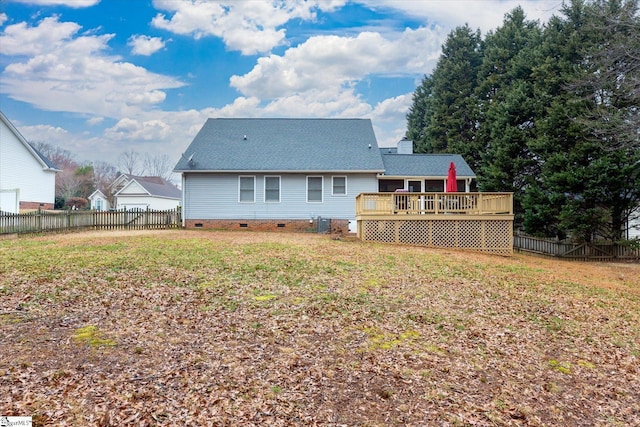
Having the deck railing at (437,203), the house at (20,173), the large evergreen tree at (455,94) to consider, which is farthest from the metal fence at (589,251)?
the house at (20,173)

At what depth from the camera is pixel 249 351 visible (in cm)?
459

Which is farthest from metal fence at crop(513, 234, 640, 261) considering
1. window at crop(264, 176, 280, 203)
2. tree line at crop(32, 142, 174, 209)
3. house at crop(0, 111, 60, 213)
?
tree line at crop(32, 142, 174, 209)

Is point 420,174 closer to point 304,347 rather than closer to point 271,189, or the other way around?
point 271,189

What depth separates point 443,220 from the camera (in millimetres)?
14531

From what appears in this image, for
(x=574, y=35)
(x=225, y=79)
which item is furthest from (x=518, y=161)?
(x=225, y=79)

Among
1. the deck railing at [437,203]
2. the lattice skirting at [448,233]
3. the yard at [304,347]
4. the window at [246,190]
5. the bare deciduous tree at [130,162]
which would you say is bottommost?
the yard at [304,347]

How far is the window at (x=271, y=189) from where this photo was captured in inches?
779

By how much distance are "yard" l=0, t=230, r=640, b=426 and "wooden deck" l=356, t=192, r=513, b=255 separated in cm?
543

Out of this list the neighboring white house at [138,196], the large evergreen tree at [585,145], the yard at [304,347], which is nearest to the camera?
the yard at [304,347]

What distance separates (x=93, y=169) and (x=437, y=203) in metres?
50.9

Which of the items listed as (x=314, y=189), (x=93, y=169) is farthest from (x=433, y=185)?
(x=93, y=169)

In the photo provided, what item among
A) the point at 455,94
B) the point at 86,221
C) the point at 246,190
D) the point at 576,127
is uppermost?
the point at 455,94

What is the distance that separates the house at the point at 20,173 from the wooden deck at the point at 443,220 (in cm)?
2206

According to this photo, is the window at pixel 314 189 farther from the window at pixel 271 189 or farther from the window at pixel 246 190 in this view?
the window at pixel 246 190
